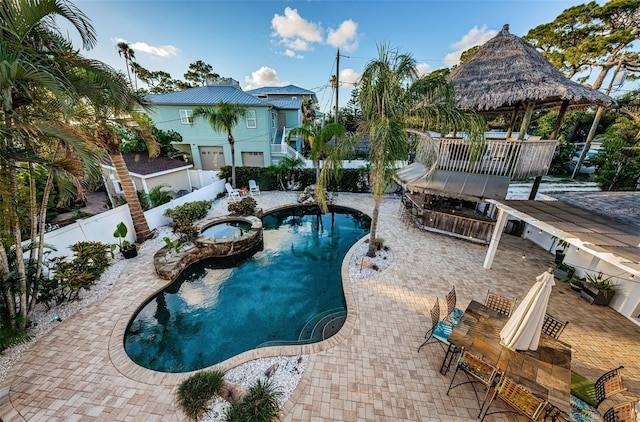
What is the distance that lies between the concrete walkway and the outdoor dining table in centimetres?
102

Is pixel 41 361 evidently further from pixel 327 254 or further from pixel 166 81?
pixel 166 81

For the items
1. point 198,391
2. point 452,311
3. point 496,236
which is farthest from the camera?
point 496,236

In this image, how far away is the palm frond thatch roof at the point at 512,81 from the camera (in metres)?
7.96

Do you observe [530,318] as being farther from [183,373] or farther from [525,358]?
[183,373]

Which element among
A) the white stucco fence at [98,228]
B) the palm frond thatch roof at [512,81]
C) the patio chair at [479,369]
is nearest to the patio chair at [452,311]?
the patio chair at [479,369]

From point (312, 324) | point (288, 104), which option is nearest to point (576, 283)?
point (312, 324)

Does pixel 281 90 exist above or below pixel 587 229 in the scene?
above

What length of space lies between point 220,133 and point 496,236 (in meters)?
20.6

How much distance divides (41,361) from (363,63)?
11.0 meters

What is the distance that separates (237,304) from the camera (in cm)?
725

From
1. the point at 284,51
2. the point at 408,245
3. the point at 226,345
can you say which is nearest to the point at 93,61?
the point at 226,345

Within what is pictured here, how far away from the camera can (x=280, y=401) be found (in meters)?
4.14

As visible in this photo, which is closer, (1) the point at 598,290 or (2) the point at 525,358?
(2) the point at 525,358

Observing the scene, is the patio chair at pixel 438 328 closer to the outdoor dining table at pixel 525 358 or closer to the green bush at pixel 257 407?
the outdoor dining table at pixel 525 358
